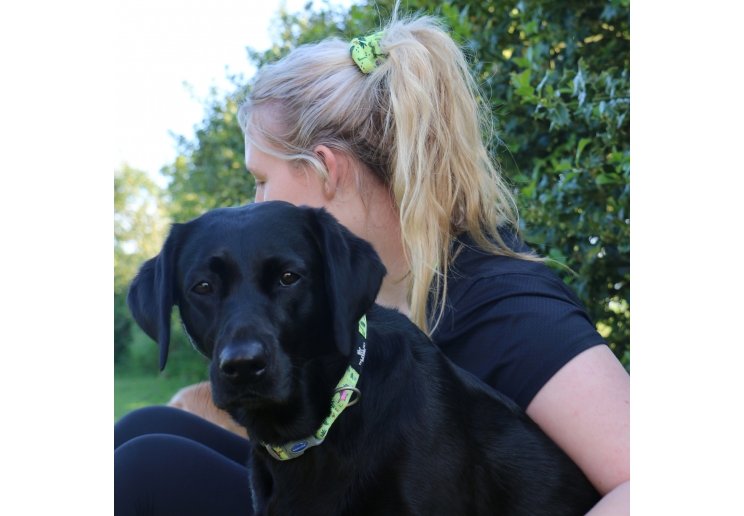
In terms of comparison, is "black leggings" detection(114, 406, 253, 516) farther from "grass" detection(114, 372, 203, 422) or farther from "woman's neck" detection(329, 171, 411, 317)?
"grass" detection(114, 372, 203, 422)

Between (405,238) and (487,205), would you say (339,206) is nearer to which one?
(405,238)

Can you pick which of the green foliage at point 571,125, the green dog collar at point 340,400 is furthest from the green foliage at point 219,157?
the green dog collar at point 340,400

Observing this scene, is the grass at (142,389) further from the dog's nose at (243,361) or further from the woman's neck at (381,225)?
the dog's nose at (243,361)

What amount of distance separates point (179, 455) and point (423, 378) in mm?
1006

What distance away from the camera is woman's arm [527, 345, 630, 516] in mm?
1769

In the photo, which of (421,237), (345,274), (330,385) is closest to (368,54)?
(421,237)

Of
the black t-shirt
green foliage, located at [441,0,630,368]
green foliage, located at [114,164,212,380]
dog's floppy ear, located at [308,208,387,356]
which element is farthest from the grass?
dog's floppy ear, located at [308,208,387,356]

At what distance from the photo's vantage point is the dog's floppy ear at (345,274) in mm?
1759

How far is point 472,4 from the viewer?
364 centimetres

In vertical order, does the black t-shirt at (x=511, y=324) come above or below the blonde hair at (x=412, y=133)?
below

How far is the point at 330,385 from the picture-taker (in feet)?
6.04

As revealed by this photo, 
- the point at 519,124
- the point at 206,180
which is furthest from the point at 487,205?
the point at 206,180

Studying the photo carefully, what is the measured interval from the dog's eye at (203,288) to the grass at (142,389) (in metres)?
5.41

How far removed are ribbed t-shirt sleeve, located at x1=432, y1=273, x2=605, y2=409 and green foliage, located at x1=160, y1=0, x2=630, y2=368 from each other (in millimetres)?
1001
